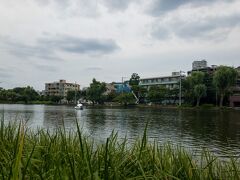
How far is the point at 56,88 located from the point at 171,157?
18997 cm

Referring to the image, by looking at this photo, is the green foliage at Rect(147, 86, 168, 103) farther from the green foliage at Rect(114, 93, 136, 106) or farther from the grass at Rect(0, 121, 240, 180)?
the grass at Rect(0, 121, 240, 180)

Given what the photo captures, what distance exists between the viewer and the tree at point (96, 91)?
132625 millimetres

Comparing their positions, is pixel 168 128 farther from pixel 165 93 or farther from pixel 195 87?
pixel 165 93

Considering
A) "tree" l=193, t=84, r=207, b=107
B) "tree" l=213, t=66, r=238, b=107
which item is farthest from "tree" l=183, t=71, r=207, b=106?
"tree" l=213, t=66, r=238, b=107

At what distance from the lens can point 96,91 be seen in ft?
435

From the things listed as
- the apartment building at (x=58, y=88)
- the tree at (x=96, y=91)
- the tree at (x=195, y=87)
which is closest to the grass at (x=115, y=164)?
the tree at (x=195, y=87)

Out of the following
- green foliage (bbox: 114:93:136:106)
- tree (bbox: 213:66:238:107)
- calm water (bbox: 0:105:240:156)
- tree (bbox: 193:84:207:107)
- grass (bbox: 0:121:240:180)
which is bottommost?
calm water (bbox: 0:105:240:156)

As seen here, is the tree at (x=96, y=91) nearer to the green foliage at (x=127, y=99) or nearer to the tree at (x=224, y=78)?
the green foliage at (x=127, y=99)

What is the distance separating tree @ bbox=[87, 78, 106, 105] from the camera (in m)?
133

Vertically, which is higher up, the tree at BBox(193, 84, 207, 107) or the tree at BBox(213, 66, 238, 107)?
the tree at BBox(213, 66, 238, 107)

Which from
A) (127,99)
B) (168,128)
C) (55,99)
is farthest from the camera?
(55,99)

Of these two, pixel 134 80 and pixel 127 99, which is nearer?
pixel 127 99

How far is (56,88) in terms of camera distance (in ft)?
631

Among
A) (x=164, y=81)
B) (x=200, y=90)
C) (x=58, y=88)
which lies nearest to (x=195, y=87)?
(x=200, y=90)
